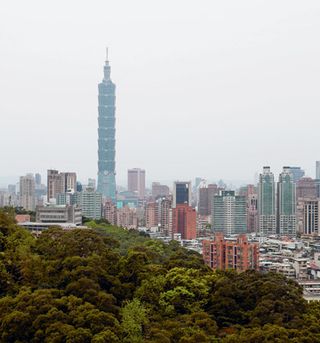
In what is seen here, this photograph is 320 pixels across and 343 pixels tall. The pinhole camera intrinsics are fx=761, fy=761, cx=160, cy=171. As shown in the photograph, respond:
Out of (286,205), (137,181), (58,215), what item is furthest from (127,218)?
(137,181)

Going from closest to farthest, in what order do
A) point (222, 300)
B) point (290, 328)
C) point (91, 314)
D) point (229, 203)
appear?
point (91, 314), point (290, 328), point (222, 300), point (229, 203)

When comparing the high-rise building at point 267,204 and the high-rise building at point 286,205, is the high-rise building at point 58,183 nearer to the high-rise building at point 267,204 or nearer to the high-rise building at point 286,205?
the high-rise building at point 267,204

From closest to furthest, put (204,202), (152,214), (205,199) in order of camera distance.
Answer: (152,214) → (205,199) → (204,202)

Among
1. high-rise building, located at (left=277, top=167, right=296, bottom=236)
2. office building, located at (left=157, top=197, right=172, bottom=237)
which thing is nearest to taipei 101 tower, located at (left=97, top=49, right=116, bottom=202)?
office building, located at (left=157, top=197, right=172, bottom=237)

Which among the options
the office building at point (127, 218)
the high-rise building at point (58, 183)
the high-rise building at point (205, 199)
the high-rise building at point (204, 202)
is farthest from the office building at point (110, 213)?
the high-rise building at point (204, 202)

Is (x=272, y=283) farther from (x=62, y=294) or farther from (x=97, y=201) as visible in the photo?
(x=97, y=201)

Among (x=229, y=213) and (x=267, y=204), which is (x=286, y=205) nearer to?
(x=267, y=204)

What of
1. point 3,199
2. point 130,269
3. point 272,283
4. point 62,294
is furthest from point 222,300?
point 3,199

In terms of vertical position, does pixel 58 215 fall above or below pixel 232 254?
above
